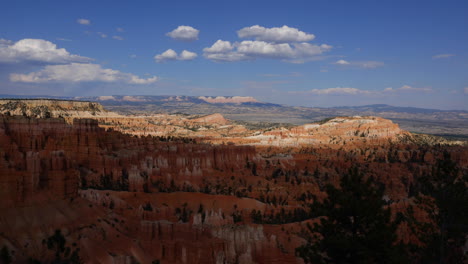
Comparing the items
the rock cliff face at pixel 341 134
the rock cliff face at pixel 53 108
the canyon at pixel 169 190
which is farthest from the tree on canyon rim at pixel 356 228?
the rock cliff face at pixel 53 108

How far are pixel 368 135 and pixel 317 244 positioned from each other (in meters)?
110

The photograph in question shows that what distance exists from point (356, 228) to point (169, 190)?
39.8 meters

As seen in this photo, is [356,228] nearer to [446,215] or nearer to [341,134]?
[446,215]

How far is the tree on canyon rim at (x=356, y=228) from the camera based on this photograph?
1912 centimetres

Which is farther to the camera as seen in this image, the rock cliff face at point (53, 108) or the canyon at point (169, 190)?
the rock cliff face at point (53, 108)

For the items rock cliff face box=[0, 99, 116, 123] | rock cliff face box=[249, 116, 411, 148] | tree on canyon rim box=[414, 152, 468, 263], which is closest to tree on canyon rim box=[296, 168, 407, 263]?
tree on canyon rim box=[414, 152, 468, 263]

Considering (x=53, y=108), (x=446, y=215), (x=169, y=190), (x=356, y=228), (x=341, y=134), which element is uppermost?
(x=53, y=108)

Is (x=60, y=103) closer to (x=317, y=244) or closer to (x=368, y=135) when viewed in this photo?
(x=368, y=135)

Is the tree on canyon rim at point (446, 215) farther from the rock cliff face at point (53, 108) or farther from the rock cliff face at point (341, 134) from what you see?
the rock cliff face at point (53, 108)

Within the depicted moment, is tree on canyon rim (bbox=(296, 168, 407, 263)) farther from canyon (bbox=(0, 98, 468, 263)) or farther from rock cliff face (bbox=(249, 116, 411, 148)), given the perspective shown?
rock cliff face (bbox=(249, 116, 411, 148))

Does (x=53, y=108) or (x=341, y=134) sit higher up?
(x=53, y=108)

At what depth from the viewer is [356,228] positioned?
66.6ft

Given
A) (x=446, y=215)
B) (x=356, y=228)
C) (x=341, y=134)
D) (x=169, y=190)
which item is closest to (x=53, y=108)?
(x=169, y=190)

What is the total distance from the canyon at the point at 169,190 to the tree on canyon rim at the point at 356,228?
1721 millimetres
